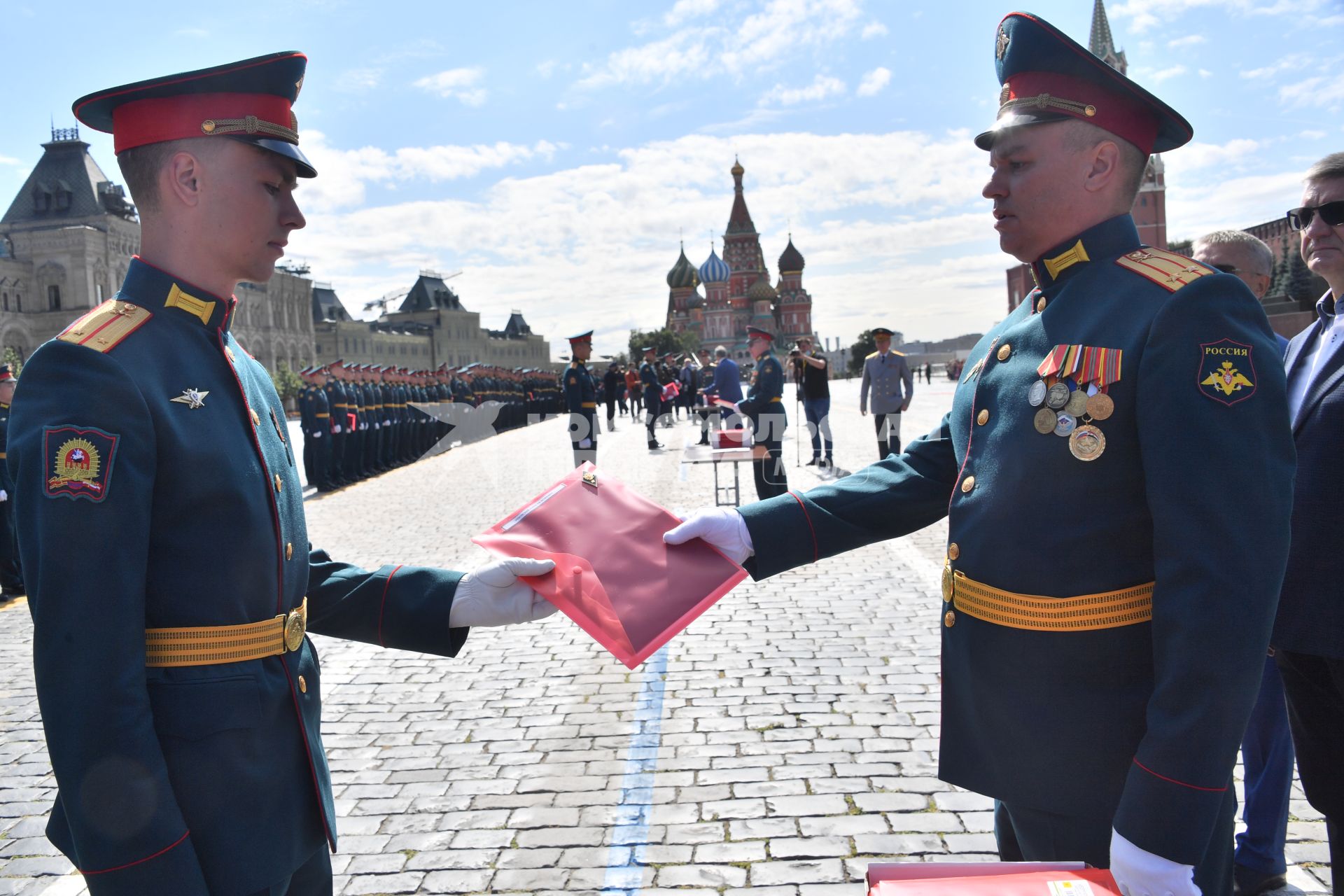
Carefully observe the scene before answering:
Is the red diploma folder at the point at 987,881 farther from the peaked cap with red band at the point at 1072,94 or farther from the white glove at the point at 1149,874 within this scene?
the peaked cap with red band at the point at 1072,94

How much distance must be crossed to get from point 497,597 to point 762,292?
125 m

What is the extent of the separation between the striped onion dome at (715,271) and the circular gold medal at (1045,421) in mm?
130135

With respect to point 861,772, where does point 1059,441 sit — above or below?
above

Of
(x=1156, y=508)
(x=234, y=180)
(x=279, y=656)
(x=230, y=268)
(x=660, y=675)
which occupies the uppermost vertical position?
(x=234, y=180)

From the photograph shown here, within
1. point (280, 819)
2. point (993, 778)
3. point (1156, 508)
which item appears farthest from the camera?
point (993, 778)

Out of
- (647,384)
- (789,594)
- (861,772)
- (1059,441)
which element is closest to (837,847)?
(861,772)

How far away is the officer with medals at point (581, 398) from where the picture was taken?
14.0 m

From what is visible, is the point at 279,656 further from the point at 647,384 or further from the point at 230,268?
the point at 647,384

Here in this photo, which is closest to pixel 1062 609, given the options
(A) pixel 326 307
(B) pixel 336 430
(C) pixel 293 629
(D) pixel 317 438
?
(C) pixel 293 629

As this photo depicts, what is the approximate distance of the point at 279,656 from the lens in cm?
212

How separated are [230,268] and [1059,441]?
6.16 feet

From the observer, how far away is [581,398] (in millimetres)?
14281

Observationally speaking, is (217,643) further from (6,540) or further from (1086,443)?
(6,540)

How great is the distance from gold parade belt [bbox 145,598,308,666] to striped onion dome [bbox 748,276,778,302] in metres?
124
